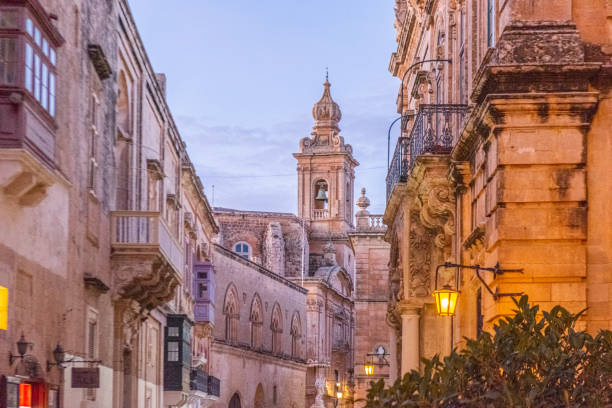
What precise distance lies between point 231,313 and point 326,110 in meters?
32.1

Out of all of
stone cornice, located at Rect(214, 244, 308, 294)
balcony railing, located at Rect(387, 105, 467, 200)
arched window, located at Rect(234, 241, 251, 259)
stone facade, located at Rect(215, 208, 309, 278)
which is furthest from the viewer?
arched window, located at Rect(234, 241, 251, 259)

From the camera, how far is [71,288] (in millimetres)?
18234

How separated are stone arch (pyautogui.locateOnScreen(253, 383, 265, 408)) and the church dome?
29.2 meters

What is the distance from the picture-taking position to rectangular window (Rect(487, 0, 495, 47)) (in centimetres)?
1636

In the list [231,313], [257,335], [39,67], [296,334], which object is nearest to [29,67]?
[39,67]

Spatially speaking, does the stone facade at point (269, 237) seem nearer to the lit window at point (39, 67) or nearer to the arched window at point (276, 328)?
the arched window at point (276, 328)

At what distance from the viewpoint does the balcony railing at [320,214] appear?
7912cm

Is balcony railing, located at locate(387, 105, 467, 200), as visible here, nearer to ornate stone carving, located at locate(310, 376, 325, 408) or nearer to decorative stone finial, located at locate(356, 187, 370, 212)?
decorative stone finial, located at locate(356, 187, 370, 212)

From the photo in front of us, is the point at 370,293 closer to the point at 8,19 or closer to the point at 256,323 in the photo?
the point at 256,323

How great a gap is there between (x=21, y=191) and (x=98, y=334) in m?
6.93

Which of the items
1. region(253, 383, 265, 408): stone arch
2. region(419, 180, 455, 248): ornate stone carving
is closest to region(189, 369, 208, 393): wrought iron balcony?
region(253, 383, 265, 408): stone arch

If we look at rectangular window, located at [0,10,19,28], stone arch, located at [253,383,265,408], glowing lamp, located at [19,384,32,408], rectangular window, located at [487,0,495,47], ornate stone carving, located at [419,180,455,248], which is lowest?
stone arch, located at [253,383,265,408]

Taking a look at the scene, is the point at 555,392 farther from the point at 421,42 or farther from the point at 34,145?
the point at 421,42

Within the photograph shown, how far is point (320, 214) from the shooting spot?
79.2 m
